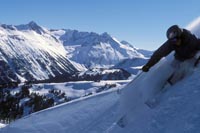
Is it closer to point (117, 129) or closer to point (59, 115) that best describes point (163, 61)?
point (117, 129)

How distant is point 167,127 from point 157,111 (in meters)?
0.80

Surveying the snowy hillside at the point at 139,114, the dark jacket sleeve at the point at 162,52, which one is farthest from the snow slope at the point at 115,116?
the dark jacket sleeve at the point at 162,52

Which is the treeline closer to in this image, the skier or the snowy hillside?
the snowy hillside

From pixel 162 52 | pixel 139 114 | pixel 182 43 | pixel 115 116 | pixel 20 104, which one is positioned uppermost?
pixel 182 43

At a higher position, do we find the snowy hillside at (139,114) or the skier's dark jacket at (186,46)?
the skier's dark jacket at (186,46)

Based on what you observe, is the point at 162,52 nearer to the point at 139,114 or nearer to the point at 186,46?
the point at 186,46

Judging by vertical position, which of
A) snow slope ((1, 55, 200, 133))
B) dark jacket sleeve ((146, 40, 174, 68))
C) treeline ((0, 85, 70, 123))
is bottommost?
treeline ((0, 85, 70, 123))

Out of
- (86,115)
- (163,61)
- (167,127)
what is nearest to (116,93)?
(86,115)

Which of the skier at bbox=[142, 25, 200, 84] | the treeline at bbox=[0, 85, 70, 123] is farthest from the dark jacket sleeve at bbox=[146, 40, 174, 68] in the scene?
the treeline at bbox=[0, 85, 70, 123]

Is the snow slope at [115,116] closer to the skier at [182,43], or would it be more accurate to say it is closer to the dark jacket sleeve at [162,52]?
the dark jacket sleeve at [162,52]

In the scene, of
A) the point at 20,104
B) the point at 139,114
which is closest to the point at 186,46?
the point at 139,114

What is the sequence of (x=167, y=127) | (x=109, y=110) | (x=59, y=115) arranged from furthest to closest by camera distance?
(x=59, y=115) < (x=109, y=110) < (x=167, y=127)

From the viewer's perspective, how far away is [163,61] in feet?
30.9

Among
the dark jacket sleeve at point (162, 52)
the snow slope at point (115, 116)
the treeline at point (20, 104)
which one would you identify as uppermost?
the dark jacket sleeve at point (162, 52)
